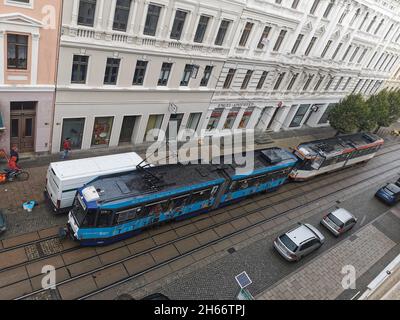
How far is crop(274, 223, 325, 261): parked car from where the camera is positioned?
2123cm

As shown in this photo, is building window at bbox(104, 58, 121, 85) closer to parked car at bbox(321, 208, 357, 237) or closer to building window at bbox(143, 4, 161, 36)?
building window at bbox(143, 4, 161, 36)

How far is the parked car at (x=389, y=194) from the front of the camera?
3184cm

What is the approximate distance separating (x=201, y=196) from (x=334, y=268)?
34.0ft

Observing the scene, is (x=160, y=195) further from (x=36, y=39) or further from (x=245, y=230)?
(x=36, y=39)

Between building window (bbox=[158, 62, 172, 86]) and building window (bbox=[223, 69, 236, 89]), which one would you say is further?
building window (bbox=[223, 69, 236, 89])

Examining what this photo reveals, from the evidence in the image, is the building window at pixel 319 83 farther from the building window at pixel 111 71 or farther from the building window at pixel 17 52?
the building window at pixel 17 52

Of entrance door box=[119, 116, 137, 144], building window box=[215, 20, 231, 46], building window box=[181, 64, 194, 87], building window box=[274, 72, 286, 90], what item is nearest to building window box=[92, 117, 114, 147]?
entrance door box=[119, 116, 137, 144]

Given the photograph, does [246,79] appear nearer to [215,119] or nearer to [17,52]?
[215,119]

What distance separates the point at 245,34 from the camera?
29906 millimetres

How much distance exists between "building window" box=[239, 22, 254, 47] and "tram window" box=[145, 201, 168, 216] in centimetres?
1809

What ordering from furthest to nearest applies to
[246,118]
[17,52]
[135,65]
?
[246,118]
[135,65]
[17,52]

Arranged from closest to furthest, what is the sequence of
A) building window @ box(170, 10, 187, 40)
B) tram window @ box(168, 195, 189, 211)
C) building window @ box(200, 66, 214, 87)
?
tram window @ box(168, 195, 189, 211) → building window @ box(170, 10, 187, 40) → building window @ box(200, 66, 214, 87)

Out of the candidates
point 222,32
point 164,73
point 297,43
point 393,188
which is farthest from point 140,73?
point 393,188
